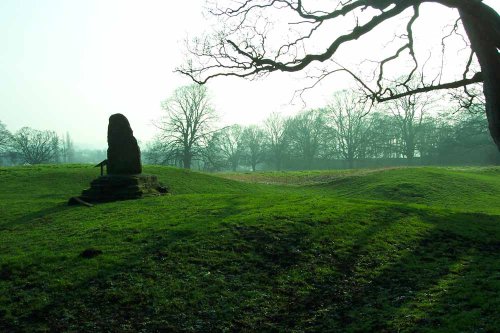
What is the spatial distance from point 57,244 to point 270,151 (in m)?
75.8

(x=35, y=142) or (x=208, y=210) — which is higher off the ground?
(x=35, y=142)

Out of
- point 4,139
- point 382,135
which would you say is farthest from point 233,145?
point 4,139

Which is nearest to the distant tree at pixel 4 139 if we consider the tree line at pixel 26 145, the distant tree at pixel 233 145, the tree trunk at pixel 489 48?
the tree line at pixel 26 145

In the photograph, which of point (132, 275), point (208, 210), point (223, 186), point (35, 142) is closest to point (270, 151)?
point (35, 142)

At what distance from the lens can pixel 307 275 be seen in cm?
863

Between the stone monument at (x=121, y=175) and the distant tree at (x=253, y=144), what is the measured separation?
216 ft

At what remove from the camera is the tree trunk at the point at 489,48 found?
757 centimetres

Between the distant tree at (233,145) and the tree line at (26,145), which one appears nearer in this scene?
the tree line at (26,145)

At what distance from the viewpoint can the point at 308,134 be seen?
8019 cm

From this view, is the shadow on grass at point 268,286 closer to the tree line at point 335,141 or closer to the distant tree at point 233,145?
the tree line at point 335,141

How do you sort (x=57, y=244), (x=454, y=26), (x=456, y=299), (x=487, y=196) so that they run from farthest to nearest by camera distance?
1. (x=487, y=196)
2. (x=454, y=26)
3. (x=57, y=244)
4. (x=456, y=299)

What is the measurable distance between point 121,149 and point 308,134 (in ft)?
210

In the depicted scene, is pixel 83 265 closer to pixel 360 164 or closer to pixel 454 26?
pixel 454 26

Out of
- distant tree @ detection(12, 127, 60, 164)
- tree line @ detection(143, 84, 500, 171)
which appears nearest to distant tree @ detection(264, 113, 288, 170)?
tree line @ detection(143, 84, 500, 171)
